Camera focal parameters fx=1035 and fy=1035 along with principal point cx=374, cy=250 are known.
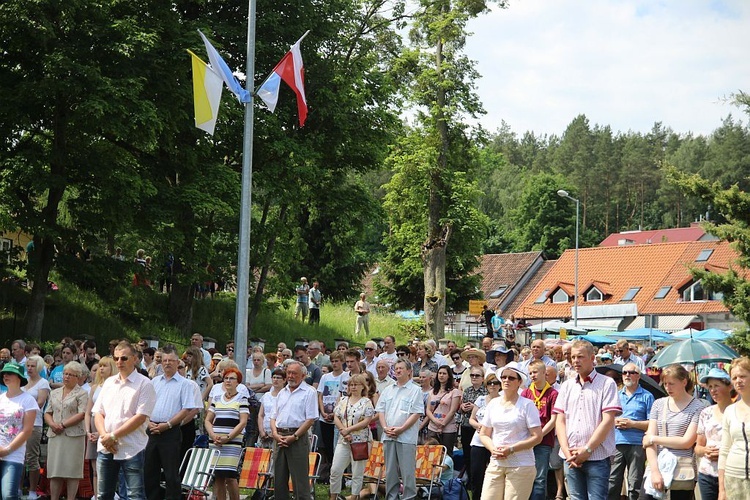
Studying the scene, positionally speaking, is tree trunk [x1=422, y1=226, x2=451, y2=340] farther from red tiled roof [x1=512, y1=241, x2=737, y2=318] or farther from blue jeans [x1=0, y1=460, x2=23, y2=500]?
blue jeans [x1=0, y1=460, x2=23, y2=500]

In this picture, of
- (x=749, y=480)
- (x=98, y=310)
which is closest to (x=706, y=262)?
(x=98, y=310)

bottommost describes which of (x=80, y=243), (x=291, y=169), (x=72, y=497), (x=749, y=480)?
(x=72, y=497)

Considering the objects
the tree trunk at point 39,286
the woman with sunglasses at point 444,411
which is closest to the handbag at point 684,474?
the woman with sunglasses at point 444,411

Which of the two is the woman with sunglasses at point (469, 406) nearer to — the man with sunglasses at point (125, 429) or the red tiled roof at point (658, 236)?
the man with sunglasses at point (125, 429)

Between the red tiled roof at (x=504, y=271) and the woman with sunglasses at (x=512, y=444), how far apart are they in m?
62.7

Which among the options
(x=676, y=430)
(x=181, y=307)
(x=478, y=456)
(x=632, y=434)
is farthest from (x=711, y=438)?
(x=181, y=307)

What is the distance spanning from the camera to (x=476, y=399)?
13.7 m

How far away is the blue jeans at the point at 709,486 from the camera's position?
29.2 feet

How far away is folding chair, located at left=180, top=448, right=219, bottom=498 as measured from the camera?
12.5m

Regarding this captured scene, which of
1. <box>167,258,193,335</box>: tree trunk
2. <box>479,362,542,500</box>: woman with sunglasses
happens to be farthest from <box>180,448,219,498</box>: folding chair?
<box>167,258,193,335</box>: tree trunk

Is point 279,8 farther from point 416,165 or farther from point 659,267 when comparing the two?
point 659,267

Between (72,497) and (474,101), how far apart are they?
99.5ft

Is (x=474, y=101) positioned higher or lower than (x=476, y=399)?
higher

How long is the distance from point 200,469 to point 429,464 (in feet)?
9.73
